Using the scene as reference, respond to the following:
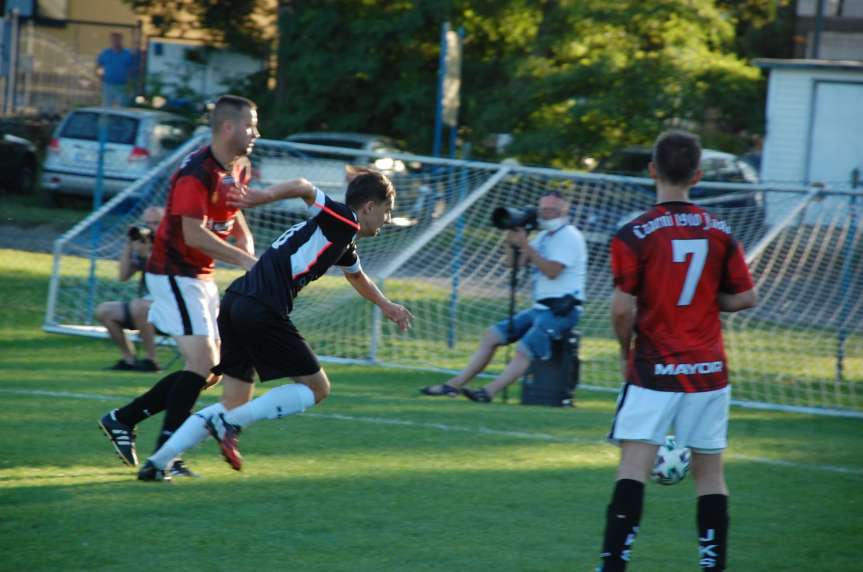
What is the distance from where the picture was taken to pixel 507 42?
2381 cm

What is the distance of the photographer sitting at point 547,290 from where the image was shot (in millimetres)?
9953

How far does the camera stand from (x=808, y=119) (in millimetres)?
21594

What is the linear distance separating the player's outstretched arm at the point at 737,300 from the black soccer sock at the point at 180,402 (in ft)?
9.87

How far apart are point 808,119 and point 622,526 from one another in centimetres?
1851

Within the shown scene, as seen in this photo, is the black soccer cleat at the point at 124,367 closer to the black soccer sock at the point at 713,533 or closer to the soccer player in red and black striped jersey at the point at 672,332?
the soccer player in red and black striped jersey at the point at 672,332

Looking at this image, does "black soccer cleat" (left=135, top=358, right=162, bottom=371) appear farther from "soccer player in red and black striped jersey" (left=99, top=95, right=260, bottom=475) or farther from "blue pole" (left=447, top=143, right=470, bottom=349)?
"soccer player in red and black striped jersey" (left=99, top=95, right=260, bottom=475)

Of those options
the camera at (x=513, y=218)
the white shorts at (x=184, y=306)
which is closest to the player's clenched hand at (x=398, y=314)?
the white shorts at (x=184, y=306)

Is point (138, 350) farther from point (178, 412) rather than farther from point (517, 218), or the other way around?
point (178, 412)

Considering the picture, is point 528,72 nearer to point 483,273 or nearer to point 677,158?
point 483,273

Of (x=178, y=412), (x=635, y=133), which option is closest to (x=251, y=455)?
(x=178, y=412)

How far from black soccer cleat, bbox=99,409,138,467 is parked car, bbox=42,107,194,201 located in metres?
14.1

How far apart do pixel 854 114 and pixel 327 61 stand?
33.1 feet

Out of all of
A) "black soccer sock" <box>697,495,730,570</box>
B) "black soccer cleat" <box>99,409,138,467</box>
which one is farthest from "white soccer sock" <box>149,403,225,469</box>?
"black soccer sock" <box>697,495,730,570</box>

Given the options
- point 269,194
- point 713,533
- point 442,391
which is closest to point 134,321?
point 442,391
